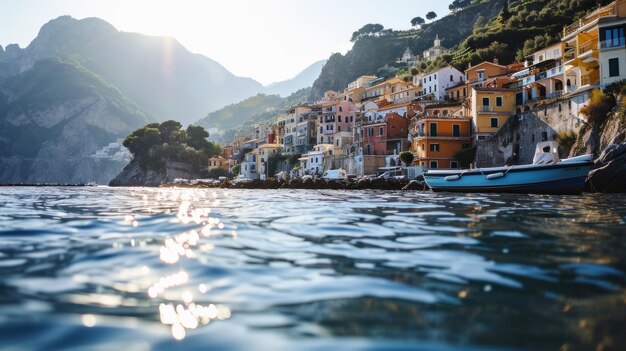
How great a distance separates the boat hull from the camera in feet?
85.9

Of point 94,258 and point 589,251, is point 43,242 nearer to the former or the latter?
point 94,258

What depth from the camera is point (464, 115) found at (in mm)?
55781

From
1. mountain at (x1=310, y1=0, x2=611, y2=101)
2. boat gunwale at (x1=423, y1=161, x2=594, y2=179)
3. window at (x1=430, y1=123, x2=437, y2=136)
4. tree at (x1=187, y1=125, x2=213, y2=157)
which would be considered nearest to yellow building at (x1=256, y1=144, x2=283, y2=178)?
tree at (x1=187, y1=125, x2=213, y2=157)

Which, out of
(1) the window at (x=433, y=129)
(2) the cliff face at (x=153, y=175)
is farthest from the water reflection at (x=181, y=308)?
(2) the cliff face at (x=153, y=175)

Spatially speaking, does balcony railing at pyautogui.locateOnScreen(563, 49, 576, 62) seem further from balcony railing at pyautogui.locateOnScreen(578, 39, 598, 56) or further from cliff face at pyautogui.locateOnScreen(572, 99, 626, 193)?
cliff face at pyautogui.locateOnScreen(572, 99, 626, 193)

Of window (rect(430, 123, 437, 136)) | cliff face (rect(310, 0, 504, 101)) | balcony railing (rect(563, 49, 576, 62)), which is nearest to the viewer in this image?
balcony railing (rect(563, 49, 576, 62))

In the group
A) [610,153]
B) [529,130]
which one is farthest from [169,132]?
[610,153]

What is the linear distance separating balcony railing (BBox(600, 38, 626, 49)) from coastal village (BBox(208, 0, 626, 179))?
71 millimetres

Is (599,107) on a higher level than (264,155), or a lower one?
lower

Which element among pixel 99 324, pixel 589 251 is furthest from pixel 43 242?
pixel 589 251

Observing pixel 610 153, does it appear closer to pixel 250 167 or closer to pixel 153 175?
pixel 250 167

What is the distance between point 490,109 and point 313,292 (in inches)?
1984

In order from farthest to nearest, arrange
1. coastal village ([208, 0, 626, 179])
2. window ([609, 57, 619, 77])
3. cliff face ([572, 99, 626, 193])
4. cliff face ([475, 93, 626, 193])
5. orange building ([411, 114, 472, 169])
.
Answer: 1. orange building ([411, 114, 472, 169])
2. coastal village ([208, 0, 626, 179])
3. window ([609, 57, 619, 77])
4. cliff face ([475, 93, 626, 193])
5. cliff face ([572, 99, 626, 193])

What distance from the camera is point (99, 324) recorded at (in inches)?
129
